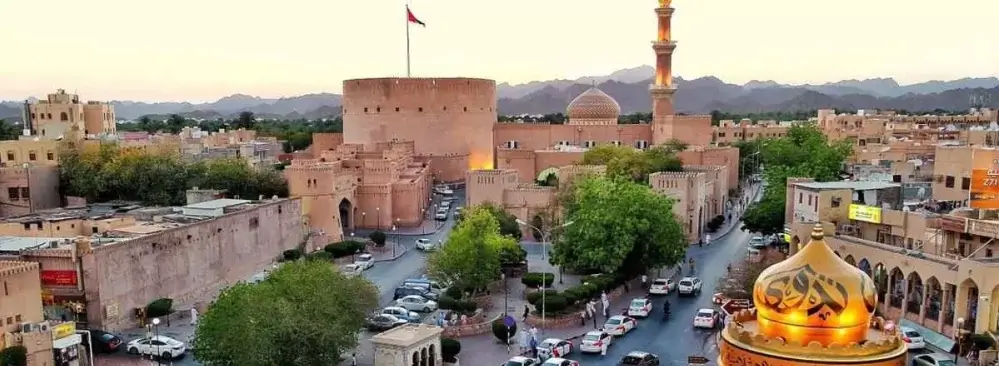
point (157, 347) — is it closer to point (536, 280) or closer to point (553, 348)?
point (553, 348)

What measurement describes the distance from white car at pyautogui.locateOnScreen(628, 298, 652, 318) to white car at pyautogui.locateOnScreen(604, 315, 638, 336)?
2.73 ft

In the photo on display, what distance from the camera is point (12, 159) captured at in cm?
3778

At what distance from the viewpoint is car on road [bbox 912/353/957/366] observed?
15414mm

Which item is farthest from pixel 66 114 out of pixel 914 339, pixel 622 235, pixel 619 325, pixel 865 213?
pixel 914 339

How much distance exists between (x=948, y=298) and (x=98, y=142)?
36263mm

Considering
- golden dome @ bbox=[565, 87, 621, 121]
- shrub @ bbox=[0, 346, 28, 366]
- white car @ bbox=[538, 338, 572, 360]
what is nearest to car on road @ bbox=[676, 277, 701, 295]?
white car @ bbox=[538, 338, 572, 360]

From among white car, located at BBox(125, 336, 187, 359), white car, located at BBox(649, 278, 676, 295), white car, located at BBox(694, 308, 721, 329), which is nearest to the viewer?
white car, located at BBox(125, 336, 187, 359)

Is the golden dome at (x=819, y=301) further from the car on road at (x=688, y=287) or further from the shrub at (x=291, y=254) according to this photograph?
the shrub at (x=291, y=254)

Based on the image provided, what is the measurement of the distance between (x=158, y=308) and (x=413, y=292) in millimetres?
6438

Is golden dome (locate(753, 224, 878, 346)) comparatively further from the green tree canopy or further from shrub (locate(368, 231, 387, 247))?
shrub (locate(368, 231, 387, 247))

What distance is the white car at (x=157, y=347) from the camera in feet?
57.7

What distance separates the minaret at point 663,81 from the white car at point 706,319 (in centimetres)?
2756

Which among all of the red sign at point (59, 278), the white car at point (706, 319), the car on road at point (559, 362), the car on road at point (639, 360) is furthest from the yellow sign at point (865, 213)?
the red sign at point (59, 278)

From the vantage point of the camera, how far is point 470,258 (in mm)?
21250
